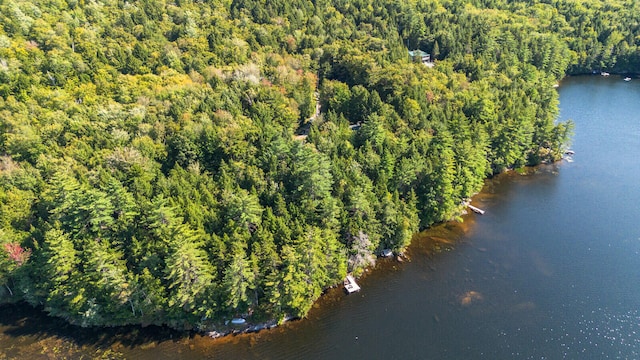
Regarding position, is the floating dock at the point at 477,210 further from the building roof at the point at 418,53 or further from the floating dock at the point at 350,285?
the building roof at the point at 418,53

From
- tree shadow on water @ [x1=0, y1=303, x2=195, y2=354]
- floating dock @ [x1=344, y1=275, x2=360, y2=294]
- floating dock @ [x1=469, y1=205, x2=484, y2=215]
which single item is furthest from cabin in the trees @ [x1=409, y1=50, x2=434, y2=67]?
tree shadow on water @ [x1=0, y1=303, x2=195, y2=354]

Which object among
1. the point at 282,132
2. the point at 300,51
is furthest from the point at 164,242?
the point at 300,51

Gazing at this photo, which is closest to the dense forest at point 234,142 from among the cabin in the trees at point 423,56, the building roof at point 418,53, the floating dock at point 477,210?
the cabin in the trees at point 423,56

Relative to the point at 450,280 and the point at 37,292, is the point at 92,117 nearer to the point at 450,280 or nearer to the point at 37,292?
the point at 37,292

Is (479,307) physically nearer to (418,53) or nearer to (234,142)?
(234,142)

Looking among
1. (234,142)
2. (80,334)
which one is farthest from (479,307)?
(80,334)

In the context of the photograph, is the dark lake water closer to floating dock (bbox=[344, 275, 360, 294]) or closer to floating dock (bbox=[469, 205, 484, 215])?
floating dock (bbox=[344, 275, 360, 294])

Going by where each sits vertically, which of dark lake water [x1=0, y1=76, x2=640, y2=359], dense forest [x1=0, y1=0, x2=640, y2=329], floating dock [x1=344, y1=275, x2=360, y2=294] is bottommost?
dark lake water [x1=0, y1=76, x2=640, y2=359]
